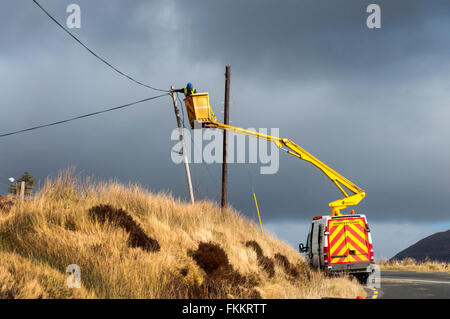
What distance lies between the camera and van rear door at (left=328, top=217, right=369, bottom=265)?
19094mm

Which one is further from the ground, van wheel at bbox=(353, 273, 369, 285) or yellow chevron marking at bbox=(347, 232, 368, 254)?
yellow chevron marking at bbox=(347, 232, 368, 254)

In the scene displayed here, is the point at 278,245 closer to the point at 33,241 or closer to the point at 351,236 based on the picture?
the point at 351,236

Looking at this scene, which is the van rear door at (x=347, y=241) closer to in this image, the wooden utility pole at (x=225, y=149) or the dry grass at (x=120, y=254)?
the dry grass at (x=120, y=254)

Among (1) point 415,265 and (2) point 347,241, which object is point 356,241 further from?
(1) point 415,265

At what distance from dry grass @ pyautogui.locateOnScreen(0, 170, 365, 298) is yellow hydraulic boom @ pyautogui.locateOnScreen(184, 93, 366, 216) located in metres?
5.09

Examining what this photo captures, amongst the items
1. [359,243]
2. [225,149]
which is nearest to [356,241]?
[359,243]

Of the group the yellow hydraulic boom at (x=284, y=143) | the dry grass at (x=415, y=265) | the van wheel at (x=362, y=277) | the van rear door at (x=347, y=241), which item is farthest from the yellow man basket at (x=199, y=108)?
the dry grass at (x=415, y=265)

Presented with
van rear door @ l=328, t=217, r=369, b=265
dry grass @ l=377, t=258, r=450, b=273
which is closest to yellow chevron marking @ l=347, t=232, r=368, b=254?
van rear door @ l=328, t=217, r=369, b=265

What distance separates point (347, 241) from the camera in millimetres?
19156

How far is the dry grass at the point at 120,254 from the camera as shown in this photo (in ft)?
31.6

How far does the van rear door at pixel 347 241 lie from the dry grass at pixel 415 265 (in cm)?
1419

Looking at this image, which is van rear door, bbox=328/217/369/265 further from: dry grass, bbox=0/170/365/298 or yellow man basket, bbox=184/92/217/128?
yellow man basket, bbox=184/92/217/128
